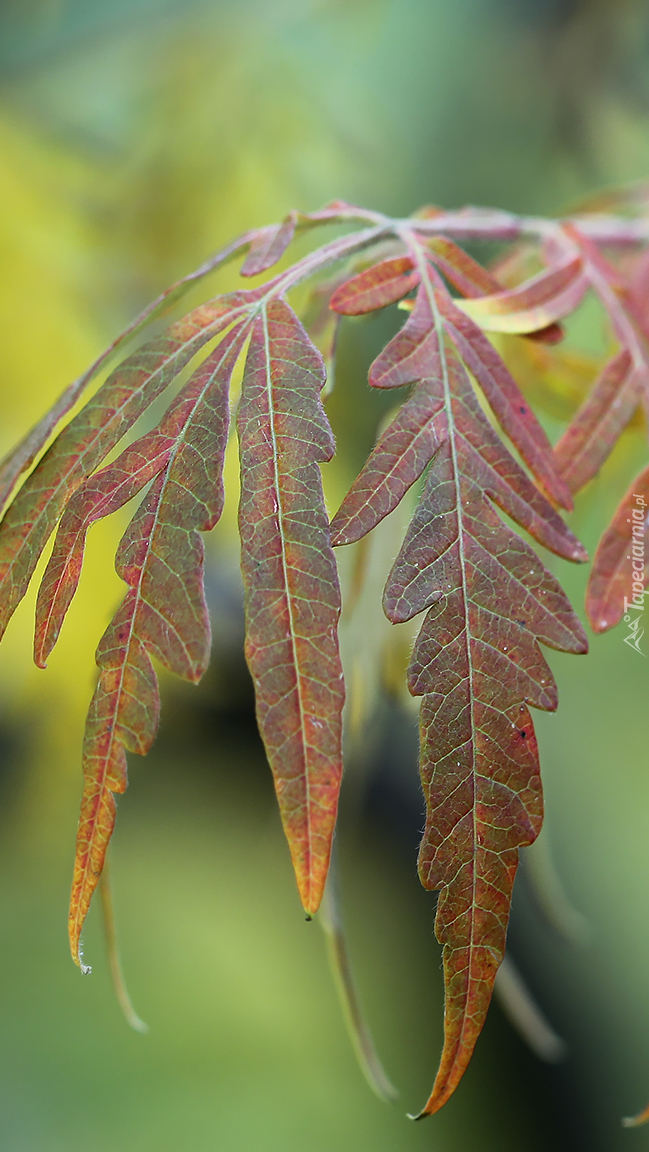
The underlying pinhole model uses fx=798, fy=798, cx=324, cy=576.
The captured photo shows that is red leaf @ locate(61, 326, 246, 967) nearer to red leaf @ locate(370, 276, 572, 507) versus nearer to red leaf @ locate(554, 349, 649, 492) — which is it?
red leaf @ locate(370, 276, 572, 507)

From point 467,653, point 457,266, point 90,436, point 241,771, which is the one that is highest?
point 457,266

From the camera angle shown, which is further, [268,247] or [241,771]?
[241,771]

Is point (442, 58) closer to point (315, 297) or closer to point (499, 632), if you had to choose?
point (315, 297)

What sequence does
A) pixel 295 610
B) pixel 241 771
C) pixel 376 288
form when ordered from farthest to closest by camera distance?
pixel 241 771 → pixel 376 288 → pixel 295 610

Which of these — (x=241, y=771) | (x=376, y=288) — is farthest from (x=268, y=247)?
(x=241, y=771)

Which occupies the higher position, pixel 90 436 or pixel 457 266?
pixel 457 266

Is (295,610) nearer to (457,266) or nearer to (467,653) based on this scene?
(467,653)

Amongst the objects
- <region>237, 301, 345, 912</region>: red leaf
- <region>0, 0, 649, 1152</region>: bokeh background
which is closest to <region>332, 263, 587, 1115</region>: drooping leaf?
<region>237, 301, 345, 912</region>: red leaf

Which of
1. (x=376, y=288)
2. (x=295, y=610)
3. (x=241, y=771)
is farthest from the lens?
(x=241, y=771)
